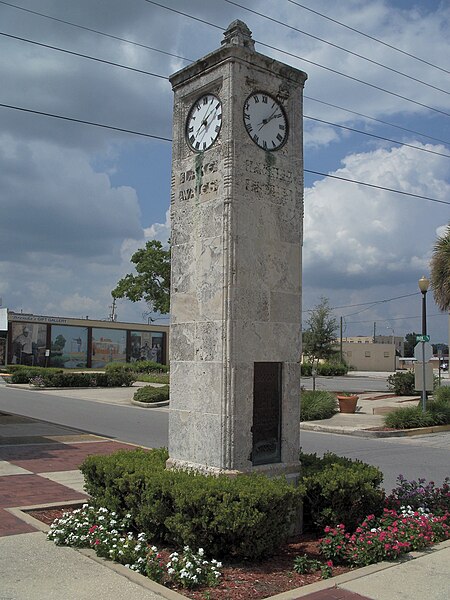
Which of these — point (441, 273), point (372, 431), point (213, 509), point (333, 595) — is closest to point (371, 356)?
point (441, 273)

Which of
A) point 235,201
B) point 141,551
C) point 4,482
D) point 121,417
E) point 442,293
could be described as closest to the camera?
point 141,551

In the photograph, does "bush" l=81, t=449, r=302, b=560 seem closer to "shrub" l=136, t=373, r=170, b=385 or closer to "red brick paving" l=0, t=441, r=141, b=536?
"red brick paving" l=0, t=441, r=141, b=536

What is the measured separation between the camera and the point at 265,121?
23.0 feet

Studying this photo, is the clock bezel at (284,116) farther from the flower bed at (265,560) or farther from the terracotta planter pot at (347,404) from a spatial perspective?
the terracotta planter pot at (347,404)

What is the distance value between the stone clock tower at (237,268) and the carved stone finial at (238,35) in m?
0.01

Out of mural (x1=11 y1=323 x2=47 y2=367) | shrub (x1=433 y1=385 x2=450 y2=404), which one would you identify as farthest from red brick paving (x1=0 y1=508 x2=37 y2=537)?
mural (x1=11 y1=323 x2=47 y2=367)

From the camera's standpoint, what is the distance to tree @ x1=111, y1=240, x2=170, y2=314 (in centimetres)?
4488

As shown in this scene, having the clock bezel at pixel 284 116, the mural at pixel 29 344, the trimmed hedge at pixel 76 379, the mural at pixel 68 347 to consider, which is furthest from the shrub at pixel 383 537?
the mural at pixel 68 347

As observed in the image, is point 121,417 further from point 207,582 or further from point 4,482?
point 207,582

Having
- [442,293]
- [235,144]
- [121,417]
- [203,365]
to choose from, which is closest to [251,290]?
[203,365]

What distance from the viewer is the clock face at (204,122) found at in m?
6.90

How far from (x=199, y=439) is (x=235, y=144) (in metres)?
3.07

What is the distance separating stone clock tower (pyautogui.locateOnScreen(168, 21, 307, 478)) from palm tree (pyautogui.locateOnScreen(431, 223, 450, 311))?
19.5 metres

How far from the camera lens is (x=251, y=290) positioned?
6.68 m
